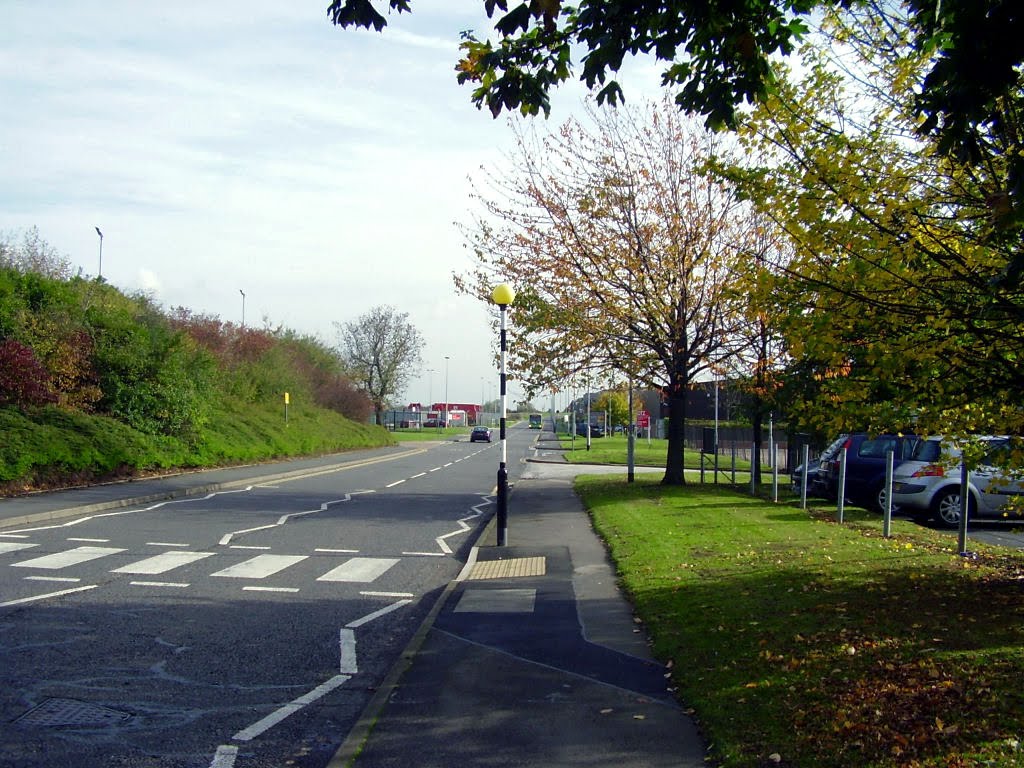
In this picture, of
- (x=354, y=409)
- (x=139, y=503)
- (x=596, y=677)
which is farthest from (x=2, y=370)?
(x=354, y=409)

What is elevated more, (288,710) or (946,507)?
(946,507)

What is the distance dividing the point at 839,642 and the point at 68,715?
515 cm

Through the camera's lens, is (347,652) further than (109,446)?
No

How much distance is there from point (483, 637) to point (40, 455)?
53.2 ft

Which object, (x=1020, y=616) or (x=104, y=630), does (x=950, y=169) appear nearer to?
(x=1020, y=616)

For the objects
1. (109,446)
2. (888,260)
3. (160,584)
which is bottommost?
(160,584)

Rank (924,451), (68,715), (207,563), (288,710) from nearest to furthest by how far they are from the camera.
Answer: (68,715) → (288,710) → (207,563) → (924,451)

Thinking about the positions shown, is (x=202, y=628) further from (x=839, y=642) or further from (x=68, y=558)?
(x=839, y=642)

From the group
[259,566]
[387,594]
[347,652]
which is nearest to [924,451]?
[387,594]

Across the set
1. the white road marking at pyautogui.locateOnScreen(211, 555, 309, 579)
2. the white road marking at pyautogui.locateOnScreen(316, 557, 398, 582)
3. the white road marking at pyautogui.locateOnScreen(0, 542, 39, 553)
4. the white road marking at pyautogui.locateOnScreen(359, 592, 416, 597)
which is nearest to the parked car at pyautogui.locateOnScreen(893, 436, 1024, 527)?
the white road marking at pyautogui.locateOnScreen(316, 557, 398, 582)

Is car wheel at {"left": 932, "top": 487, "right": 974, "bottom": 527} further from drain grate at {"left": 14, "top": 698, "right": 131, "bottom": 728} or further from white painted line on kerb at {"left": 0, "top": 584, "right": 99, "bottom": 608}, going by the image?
drain grate at {"left": 14, "top": 698, "right": 131, "bottom": 728}

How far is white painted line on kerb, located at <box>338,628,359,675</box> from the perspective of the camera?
6844 millimetres

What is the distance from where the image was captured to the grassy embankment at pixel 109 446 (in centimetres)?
1984

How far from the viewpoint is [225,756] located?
5.01 m
